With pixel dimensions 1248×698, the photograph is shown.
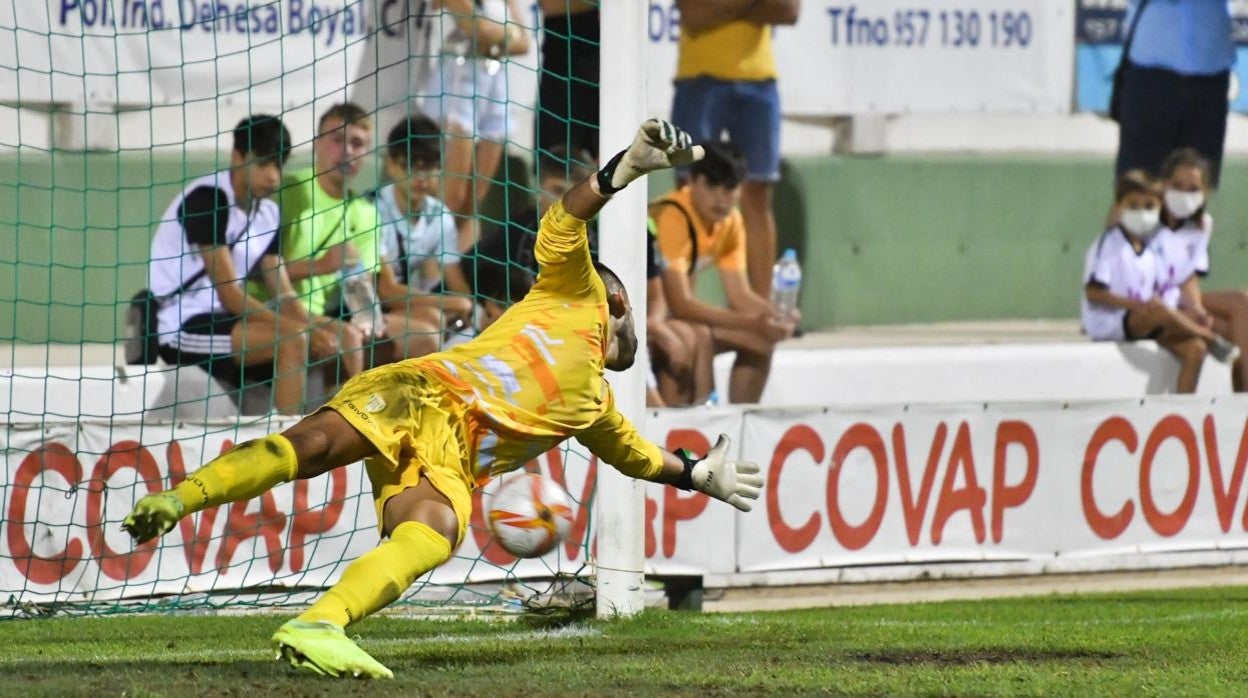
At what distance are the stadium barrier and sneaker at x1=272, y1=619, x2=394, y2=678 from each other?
10.1ft

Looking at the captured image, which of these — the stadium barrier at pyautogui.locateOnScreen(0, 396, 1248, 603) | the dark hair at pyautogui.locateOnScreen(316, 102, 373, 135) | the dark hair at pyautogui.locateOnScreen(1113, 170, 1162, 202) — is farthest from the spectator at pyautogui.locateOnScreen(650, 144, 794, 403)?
the dark hair at pyautogui.locateOnScreen(1113, 170, 1162, 202)

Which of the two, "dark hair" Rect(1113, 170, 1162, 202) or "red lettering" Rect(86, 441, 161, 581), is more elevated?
"dark hair" Rect(1113, 170, 1162, 202)

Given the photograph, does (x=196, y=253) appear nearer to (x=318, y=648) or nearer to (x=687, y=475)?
(x=687, y=475)

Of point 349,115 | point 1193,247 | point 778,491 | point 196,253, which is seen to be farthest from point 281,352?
point 1193,247

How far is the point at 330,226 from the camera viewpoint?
33.3 feet

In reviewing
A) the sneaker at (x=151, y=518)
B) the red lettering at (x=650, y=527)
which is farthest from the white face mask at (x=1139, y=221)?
the sneaker at (x=151, y=518)

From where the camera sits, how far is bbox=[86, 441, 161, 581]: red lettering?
8.88 m

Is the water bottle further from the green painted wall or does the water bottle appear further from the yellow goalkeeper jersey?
the green painted wall

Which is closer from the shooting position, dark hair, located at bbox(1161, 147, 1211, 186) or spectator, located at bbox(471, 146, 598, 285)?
spectator, located at bbox(471, 146, 598, 285)

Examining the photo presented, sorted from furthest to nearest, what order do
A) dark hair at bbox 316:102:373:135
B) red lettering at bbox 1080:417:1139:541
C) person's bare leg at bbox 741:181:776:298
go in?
1. person's bare leg at bbox 741:181:776:298
2. red lettering at bbox 1080:417:1139:541
3. dark hair at bbox 316:102:373:135

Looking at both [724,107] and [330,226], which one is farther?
[724,107]

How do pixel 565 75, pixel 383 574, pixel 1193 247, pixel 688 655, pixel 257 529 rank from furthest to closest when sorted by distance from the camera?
pixel 1193 247 → pixel 565 75 → pixel 257 529 → pixel 688 655 → pixel 383 574

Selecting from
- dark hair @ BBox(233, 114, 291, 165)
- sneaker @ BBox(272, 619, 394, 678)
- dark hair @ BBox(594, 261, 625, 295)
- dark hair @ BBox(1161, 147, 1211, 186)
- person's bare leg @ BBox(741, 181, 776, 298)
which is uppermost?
dark hair @ BBox(594, 261, 625, 295)

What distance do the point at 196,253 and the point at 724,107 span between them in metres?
3.84
